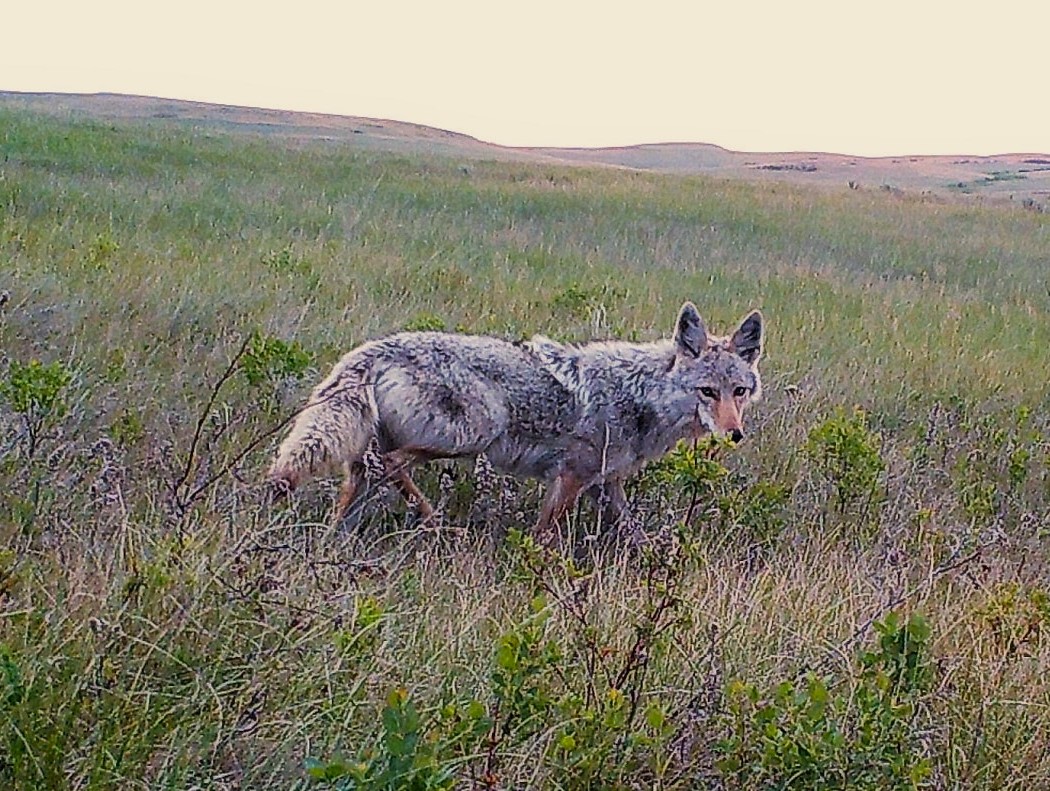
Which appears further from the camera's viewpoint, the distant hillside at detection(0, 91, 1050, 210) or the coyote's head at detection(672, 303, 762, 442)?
the distant hillside at detection(0, 91, 1050, 210)

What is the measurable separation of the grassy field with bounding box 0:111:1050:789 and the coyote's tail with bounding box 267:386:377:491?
0.25 meters

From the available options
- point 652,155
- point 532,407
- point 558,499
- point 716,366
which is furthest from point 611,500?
point 652,155

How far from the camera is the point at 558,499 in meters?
5.34

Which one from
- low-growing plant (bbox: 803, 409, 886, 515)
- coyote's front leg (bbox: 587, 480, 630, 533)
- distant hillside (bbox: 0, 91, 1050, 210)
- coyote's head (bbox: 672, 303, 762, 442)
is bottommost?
coyote's front leg (bbox: 587, 480, 630, 533)

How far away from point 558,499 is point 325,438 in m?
1.37

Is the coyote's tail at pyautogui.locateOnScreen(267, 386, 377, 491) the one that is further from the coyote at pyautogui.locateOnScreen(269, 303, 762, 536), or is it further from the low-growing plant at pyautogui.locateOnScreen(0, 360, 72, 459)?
the low-growing plant at pyautogui.locateOnScreen(0, 360, 72, 459)

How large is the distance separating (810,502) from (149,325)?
402cm

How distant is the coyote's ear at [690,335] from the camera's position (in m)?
5.67

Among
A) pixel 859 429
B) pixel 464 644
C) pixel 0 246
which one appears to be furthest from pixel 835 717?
pixel 0 246

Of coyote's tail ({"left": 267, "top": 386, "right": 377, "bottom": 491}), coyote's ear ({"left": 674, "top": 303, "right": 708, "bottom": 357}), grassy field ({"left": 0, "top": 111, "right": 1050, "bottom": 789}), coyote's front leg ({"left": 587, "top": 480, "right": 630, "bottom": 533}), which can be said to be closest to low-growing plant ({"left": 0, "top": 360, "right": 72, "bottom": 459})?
grassy field ({"left": 0, "top": 111, "right": 1050, "bottom": 789})

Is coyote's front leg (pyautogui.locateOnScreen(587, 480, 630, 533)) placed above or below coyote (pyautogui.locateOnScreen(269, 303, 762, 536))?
below

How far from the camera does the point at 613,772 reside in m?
2.62

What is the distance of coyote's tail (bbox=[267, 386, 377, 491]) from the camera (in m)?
4.37

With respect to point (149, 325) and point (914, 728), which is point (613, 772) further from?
point (149, 325)
